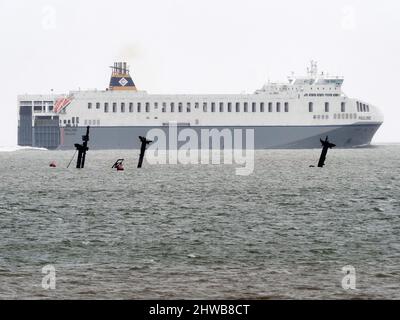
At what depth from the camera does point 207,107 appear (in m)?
154

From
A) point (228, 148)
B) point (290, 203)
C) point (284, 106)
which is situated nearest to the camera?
point (290, 203)

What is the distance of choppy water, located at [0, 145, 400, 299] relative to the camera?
78.5 feet

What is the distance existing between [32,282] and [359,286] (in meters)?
8.10

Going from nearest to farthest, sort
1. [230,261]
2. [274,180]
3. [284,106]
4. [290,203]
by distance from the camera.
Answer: [230,261]
[290,203]
[274,180]
[284,106]

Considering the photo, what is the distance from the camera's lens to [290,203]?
47.9 metres

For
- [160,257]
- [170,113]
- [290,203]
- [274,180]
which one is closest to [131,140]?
[170,113]

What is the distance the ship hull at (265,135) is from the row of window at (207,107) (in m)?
2.88

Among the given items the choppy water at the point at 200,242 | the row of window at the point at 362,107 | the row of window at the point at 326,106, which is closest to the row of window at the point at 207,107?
the row of window at the point at 326,106

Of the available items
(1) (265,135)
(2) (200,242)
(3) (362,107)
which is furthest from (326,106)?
(2) (200,242)

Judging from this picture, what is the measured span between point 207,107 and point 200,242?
122815 mm

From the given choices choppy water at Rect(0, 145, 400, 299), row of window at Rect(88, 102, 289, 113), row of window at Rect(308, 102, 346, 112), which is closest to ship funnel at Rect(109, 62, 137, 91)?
row of window at Rect(88, 102, 289, 113)

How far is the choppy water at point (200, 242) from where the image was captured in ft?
78.5

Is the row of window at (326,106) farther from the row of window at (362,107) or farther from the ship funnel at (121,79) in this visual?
the ship funnel at (121,79)
